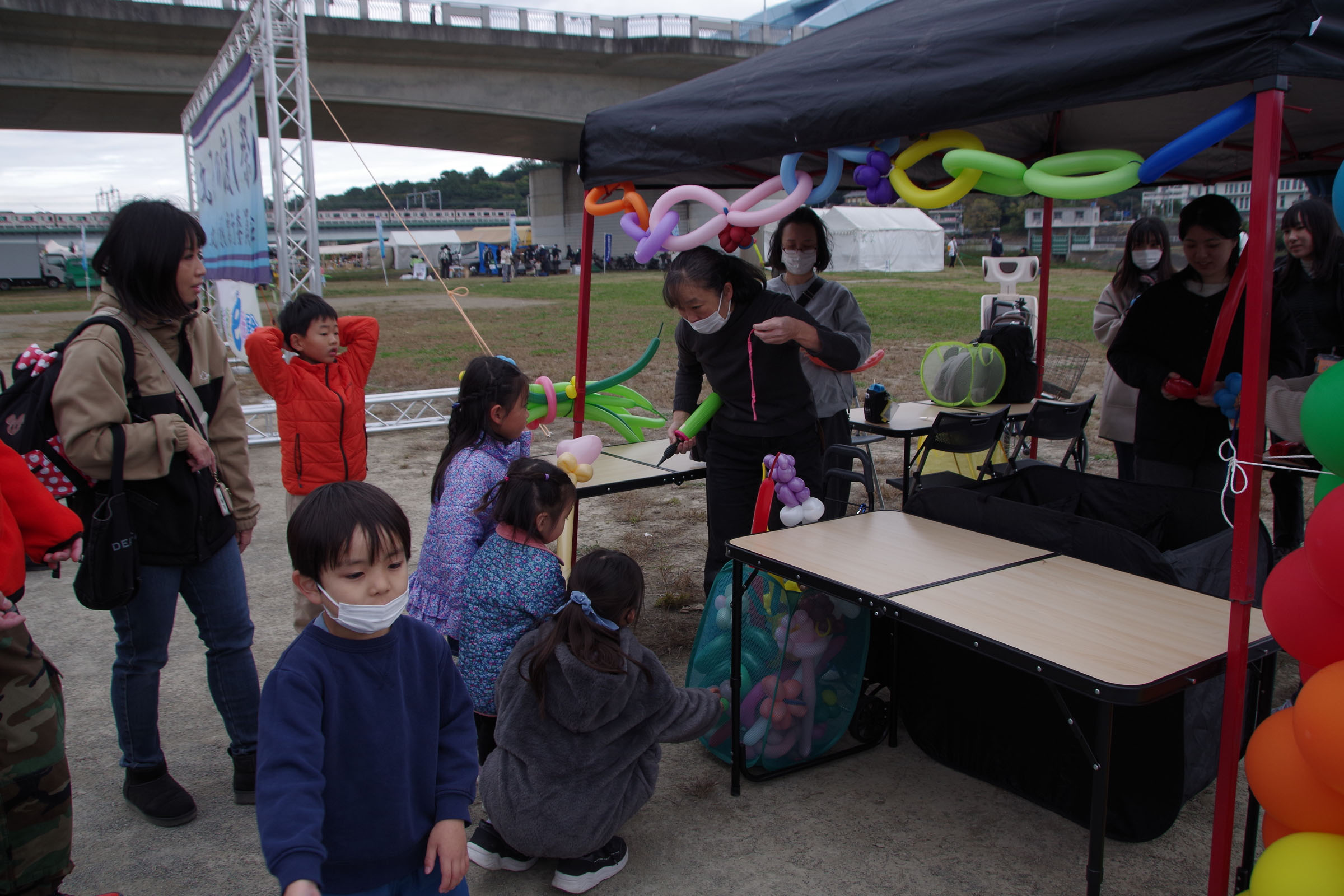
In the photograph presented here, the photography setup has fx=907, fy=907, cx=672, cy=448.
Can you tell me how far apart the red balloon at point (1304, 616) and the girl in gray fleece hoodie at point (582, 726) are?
1293mm

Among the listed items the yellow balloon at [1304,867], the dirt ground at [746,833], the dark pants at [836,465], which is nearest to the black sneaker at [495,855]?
the dirt ground at [746,833]

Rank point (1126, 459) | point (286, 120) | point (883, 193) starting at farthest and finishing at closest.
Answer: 1. point (286, 120)
2. point (1126, 459)
3. point (883, 193)

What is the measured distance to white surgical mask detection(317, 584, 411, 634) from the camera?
1.52 metres

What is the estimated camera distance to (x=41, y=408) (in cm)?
221

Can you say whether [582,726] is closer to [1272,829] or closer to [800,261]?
[1272,829]

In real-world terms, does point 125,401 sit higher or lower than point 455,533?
higher

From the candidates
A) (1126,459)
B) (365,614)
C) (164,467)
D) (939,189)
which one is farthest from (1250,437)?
(1126,459)

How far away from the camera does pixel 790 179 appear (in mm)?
3066

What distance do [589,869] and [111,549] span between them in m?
1.45

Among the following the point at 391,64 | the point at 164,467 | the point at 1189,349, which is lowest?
the point at 164,467

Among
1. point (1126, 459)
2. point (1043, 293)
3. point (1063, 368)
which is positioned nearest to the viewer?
point (1126, 459)

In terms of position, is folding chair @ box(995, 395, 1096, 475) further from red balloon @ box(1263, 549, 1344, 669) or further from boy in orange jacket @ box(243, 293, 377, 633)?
boy in orange jacket @ box(243, 293, 377, 633)

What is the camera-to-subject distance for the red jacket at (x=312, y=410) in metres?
3.50

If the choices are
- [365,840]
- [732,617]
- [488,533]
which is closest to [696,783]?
[732,617]
